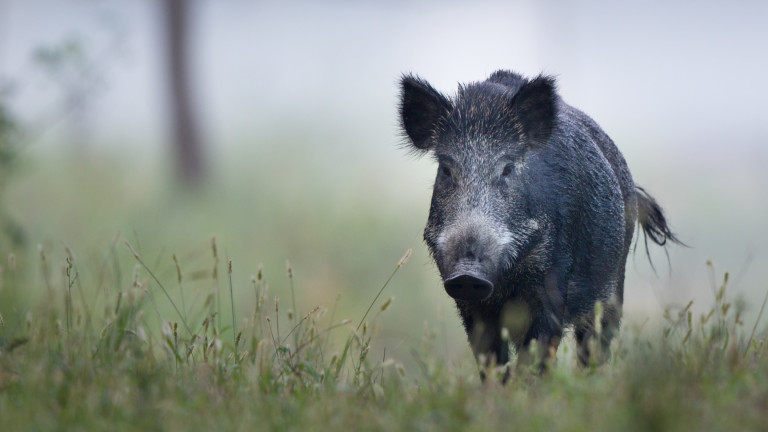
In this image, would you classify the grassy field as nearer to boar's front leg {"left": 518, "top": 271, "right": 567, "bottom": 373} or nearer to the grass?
the grass

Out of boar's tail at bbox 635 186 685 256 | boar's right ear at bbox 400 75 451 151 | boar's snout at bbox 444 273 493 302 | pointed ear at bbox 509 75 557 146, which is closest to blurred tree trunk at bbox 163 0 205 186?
boar's tail at bbox 635 186 685 256

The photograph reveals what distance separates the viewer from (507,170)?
4.80 meters

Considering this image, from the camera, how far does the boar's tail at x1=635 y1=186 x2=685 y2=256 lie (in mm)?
6301

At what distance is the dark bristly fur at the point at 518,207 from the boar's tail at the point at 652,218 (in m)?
1.02

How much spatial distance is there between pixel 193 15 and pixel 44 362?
14.5 meters

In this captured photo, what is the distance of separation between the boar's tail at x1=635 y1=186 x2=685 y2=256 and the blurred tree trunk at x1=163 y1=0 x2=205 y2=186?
1147 cm

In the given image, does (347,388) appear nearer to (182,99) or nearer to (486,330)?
(486,330)

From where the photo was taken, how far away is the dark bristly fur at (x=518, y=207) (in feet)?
14.9

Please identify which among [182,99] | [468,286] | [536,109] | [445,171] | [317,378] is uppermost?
[536,109]

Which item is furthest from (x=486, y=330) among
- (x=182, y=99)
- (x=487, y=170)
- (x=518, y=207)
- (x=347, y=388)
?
(x=182, y=99)

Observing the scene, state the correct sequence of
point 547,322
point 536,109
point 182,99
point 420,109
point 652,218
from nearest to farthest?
point 547,322 < point 536,109 < point 420,109 < point 652,218 < point 182,99

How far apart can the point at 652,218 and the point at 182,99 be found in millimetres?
12059

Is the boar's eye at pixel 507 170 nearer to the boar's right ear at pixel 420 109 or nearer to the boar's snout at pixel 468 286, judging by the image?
the boar's right ear at pixel 420 109

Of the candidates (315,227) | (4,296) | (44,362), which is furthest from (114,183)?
(44,362)
